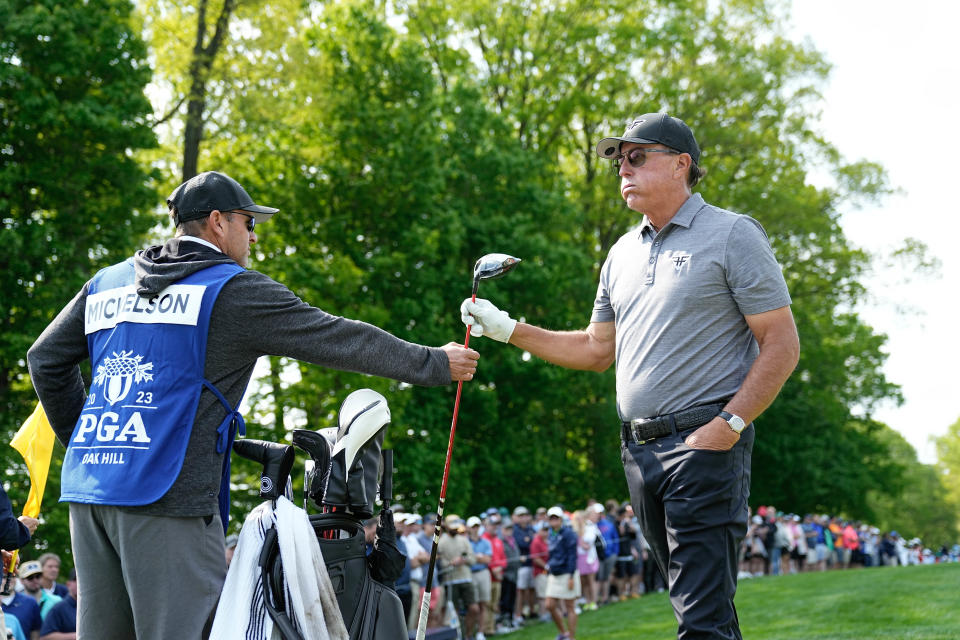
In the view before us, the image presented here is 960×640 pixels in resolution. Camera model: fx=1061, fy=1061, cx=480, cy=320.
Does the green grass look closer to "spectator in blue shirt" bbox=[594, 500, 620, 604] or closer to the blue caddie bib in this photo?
"spectator in blue shirt" bbox=[594, 500, 620, 604]

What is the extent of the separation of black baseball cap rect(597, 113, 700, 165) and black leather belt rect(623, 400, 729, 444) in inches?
47.5

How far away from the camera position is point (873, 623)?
532 inches

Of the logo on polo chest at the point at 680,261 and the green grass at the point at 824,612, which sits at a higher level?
the logo on polo chest at the point at 680,261

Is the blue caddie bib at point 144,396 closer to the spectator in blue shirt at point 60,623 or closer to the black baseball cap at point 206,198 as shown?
the black baseball cap at point 206,198

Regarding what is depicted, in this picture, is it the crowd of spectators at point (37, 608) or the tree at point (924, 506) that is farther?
the tree at point (924, 506)

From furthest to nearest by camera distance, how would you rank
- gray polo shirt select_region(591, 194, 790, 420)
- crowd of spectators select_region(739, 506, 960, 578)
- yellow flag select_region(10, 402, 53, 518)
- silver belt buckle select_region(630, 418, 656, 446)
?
crowd of spectators select_region(739, 506, 960, 578) < yellow flag select_region(10, 402, 53, 518) < silver belt buckle select_region(630, 418, 656, 446) < gray polo shirt select_region(591, 194, 790, 420)

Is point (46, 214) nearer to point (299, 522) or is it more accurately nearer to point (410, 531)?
point (410, 531)

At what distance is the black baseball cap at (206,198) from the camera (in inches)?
165

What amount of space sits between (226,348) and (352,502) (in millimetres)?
914

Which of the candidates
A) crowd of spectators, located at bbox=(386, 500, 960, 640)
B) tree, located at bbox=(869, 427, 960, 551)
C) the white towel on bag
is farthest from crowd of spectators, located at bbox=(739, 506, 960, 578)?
tree, located at bbox=(869, 427, 960, 551)

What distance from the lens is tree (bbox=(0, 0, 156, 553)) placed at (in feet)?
63.8

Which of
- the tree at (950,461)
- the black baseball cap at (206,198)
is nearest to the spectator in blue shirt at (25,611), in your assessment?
the black baseball cap at (206,198)

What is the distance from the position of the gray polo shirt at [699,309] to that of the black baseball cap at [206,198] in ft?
5.58

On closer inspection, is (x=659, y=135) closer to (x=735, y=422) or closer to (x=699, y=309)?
(x=699, y=309)
